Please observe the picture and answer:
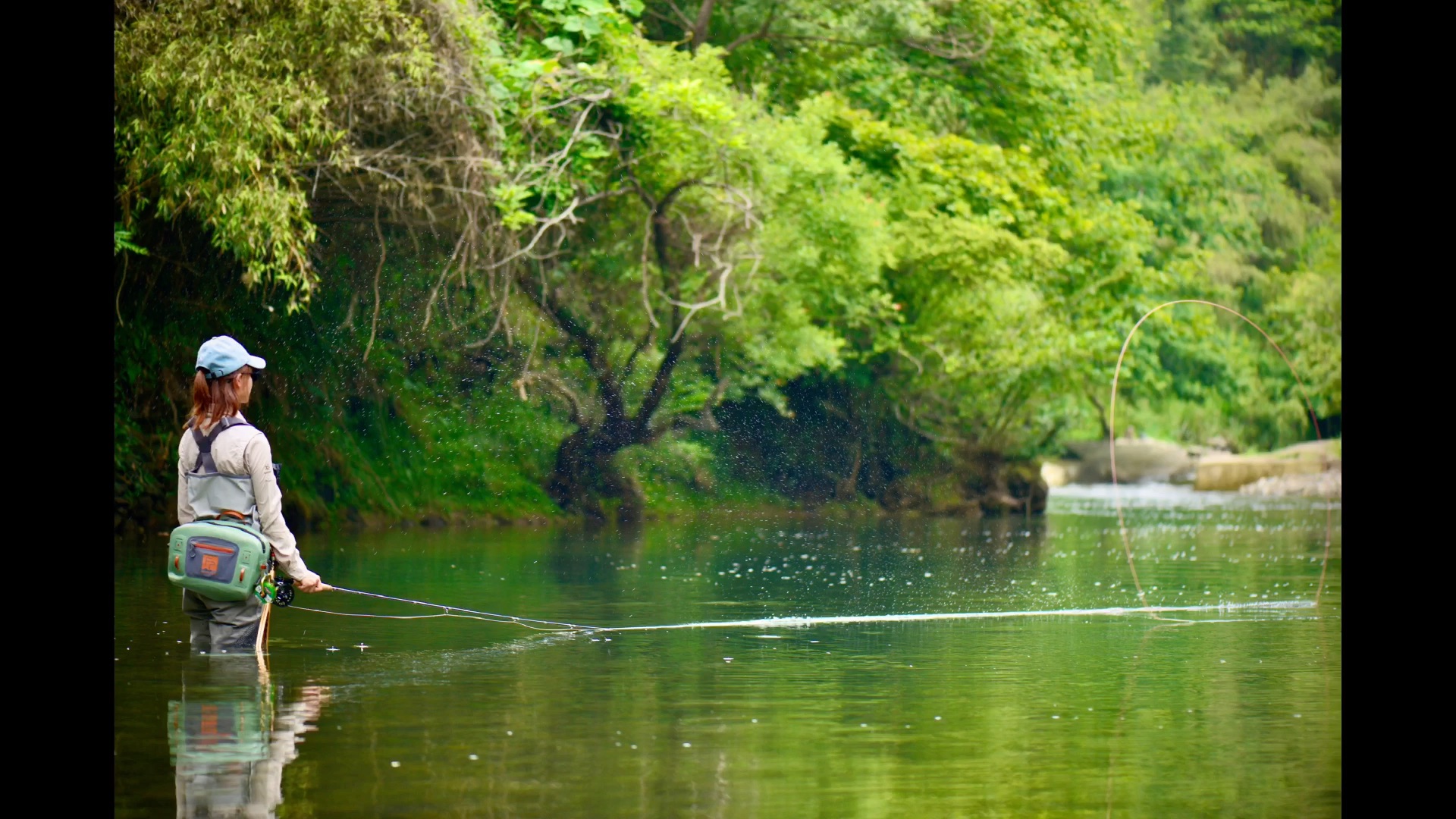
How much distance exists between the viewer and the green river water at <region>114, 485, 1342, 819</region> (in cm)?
593

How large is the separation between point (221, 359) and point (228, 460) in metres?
0.42

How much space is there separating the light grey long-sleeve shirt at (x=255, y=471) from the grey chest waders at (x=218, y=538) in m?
0.03

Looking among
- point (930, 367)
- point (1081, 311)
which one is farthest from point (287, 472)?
point (1081, 311)

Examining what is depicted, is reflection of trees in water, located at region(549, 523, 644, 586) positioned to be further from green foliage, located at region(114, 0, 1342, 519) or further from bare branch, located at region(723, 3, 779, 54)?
bare branch, located at region(723, 3, 779, 54)

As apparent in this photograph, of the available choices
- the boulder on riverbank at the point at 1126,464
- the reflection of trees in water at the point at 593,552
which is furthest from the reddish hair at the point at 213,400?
the boulder on riverbank at the point at 1126,464

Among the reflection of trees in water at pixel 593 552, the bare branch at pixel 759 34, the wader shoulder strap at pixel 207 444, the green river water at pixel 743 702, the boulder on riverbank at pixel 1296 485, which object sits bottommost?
the green river water at pixel 743 702

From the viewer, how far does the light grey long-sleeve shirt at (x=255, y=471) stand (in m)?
8.24

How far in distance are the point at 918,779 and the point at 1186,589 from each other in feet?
25.6

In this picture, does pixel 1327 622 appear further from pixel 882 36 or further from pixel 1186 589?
pixel 882 36

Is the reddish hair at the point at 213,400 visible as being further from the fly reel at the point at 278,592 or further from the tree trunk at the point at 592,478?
the tree trunk at the point at 592,478
